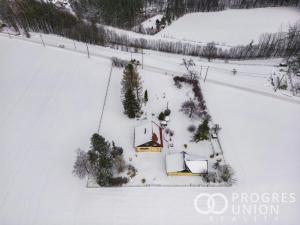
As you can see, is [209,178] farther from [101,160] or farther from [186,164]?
[101,160]

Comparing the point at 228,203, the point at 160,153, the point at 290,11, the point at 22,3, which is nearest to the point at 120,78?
the point at 160,153

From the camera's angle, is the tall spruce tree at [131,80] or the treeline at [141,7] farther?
the treeline at [141,7]

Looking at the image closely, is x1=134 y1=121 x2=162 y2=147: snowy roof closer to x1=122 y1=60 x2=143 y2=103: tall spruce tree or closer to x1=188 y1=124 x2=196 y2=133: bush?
x1=188 y1=124 x2=196 y2=133: bush

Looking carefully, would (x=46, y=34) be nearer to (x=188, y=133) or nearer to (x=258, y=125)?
(x=188, y=133)

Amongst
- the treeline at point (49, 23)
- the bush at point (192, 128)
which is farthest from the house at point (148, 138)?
the treeline at point (49, 23)

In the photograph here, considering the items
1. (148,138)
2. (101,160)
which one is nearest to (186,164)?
(148,138)

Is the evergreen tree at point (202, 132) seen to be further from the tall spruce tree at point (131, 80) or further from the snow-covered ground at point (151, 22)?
the snow-covered ground at point (151, 22)
